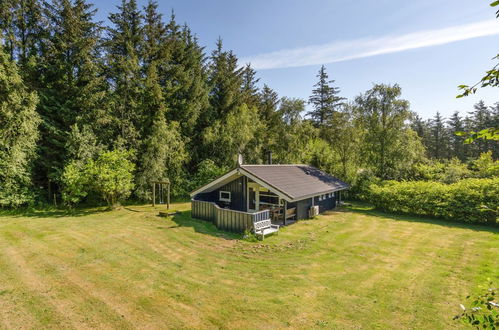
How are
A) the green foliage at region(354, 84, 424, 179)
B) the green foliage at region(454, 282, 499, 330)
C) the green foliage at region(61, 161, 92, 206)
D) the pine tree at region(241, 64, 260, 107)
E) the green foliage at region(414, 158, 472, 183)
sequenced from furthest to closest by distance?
the pine tree at region(241, 64, 260, 107) < the green foliage at region(354, 84, 424, 179) < the green foliage at region(414, 158, 472, 183) < the green foliage at region(61, 161, 92, 206) < the green foliage at region(454, 282, 499, 330)

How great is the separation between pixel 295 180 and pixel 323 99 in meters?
30.9

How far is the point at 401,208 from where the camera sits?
1942 cm

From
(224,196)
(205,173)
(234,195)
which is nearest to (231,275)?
(234,195)

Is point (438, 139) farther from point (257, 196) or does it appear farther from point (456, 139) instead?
point (257, 196)

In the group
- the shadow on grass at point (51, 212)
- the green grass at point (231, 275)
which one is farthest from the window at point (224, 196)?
the shadow on grass at point (51, 212)

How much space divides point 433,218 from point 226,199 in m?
14.9

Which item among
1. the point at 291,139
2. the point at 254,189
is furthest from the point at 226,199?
the point at 291,139

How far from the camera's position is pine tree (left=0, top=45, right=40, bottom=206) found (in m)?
16.1

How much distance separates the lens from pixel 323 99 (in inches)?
1741

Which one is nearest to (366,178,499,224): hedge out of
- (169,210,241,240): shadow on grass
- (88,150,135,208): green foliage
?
(169,210,241,240): shadow on grass

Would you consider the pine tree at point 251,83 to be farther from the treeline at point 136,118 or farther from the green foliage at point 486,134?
the green foliage at point 486,134

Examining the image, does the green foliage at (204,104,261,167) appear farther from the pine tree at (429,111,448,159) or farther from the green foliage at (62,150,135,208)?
the pine tree at (429,111,448,159)

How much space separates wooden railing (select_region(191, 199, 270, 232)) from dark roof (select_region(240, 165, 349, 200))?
252 centimetres

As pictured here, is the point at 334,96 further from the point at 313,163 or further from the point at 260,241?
the point at 260,241
